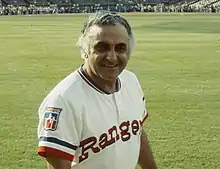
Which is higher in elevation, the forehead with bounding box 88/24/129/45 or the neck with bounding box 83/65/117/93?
the forehead with bounding box 88/24/129/45

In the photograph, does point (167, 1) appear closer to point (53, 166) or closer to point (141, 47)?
point (141, 47)

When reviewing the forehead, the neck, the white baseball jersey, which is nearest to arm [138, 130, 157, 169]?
the white baseball jersey

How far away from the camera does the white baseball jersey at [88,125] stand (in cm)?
313

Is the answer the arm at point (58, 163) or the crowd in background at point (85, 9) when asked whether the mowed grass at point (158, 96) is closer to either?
the arm at point (58, 163)

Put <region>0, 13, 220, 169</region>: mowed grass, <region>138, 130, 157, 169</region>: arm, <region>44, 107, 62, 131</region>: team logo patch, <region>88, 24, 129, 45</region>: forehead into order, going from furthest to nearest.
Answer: <region>0, 13, 220, 169</region>: mowed grass < <region>138, 130, 157, 169</region>: arm < <region>88, 24, 129, 45</region>: forehead < <region>44, 107, 62, 131</region>: team logo patch

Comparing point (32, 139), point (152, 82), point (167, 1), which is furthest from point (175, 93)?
point (167, 1)

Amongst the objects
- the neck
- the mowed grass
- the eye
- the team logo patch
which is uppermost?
the eye

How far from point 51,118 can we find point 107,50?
46 centimetres

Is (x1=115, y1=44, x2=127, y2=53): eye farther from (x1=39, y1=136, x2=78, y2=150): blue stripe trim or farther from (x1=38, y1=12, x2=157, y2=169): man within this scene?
(x1=39, y1=136, x2=78, y2=150): blue stripe trim

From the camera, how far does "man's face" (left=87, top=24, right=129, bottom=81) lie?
10.5 feet

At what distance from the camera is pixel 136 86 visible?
366 cm

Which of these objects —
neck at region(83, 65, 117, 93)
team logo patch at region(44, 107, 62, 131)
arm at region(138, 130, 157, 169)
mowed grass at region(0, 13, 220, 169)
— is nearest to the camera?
team logo patch at region(44, 107, 62, 131)

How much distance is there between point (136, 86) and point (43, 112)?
0.70 meters

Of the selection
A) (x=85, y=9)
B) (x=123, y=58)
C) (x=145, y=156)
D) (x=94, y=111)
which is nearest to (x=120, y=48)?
(x=123, y=58)
